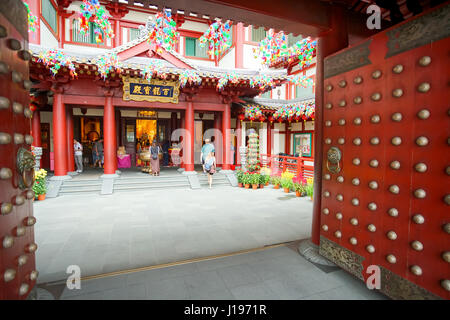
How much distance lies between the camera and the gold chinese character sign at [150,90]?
Answer: 27.0 ft

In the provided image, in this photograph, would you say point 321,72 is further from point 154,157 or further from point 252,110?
point 252,110

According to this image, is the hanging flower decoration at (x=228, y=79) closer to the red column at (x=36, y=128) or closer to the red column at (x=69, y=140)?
the red column at (x=69, y=140)

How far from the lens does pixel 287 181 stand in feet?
25.3

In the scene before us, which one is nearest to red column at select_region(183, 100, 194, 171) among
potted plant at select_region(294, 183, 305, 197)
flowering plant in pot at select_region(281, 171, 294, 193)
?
flowering plant in pot at select_region(281, 171, 294, 193)

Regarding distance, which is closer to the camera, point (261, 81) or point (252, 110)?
point (261, 81)

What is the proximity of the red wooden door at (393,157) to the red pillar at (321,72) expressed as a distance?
0.20 meters

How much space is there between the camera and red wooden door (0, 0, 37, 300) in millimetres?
1436

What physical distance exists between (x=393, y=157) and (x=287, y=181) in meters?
5.96

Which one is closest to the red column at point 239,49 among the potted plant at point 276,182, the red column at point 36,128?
the potted plant at point 276,182

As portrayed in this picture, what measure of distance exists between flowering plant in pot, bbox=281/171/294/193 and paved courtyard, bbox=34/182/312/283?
1.90ft

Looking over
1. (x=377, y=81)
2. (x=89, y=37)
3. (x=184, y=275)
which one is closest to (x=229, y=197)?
(x=184, y=275)

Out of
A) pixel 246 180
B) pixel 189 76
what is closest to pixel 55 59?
pixel 189 76

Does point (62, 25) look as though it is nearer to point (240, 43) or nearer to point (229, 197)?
point (240, 43)

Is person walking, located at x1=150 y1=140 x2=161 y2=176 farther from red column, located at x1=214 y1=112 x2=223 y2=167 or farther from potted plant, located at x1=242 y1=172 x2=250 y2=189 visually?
red column, located at x1=214 y1=112 x2=223 y2=167
